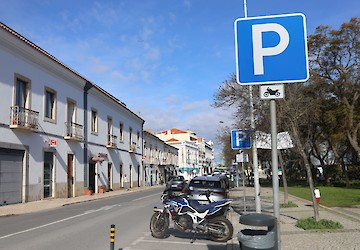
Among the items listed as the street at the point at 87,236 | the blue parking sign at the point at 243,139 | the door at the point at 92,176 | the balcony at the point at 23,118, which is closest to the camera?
the street at the point at 87,236

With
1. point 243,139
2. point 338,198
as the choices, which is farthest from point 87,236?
point 338,198

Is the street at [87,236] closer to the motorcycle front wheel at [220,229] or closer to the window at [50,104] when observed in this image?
the motorcycle front wheel at [220,229]

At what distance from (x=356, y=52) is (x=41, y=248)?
1112 inches

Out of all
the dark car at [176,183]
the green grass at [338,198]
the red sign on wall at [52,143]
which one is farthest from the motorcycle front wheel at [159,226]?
the dark car at [176,183]

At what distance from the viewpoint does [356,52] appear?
95.2ft

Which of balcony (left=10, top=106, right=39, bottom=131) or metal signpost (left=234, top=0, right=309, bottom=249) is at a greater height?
balcony (left=10, top=106, right=39, bottom=131)

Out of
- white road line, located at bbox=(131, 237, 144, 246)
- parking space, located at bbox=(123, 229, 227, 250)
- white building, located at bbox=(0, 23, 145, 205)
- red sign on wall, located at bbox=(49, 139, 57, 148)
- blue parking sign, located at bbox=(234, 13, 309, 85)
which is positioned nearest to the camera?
blue parking sign, located at bbox=(234, 13, 309, 85)

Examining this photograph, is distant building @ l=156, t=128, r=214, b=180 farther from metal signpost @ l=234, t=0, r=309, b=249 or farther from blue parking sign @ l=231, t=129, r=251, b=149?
metal signpost @ l=234, t=0, r=309, b=249

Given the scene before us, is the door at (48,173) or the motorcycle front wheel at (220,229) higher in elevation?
the door at (48,173)

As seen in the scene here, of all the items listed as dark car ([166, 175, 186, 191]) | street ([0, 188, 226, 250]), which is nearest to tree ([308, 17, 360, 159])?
dark car ([166, 175, 186, 191])

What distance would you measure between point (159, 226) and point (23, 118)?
15558 millimetres

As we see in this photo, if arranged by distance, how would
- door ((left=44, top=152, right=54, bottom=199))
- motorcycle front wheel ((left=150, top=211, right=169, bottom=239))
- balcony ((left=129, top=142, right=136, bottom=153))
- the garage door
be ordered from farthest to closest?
balcony ((left=129, top=142, right=136, bottom=153)) → door ((left=44, top=152, right=54, bottom=199)) → the garage door → motorcycle front wheel ((left=150, top=211, right=169, bottom=239))

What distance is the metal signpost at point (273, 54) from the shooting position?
12.6 feet

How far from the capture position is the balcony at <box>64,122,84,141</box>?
93.7ft
